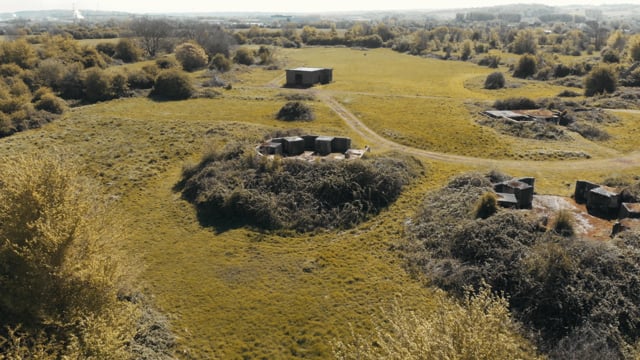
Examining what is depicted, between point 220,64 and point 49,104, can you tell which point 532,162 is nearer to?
point 49,104

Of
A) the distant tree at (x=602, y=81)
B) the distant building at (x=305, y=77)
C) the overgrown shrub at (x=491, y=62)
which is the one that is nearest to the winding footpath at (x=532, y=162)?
the distant tree at (x=602, y=81)

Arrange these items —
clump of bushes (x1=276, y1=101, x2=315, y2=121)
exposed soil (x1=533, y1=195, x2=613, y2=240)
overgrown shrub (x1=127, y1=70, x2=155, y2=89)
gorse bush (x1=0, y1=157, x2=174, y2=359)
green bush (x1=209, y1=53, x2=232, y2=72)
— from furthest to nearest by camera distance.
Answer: green bush (x1=209, y1=53, x2=232, y2=72) → overgrown shrub (x1=127, y1=70, x2=155, y2=89) → clump of bushes (x1=276, y1=101, x2=315, y2=121) → exposed soil (x1=533, y1=195, x2=613, y2=240) → gorse bush (x1=0, y1=157, x2=174, y2=359)

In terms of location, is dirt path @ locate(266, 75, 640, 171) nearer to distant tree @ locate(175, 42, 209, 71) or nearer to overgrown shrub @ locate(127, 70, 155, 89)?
overgrown shrub @ locate(127, 70, 155, 89)

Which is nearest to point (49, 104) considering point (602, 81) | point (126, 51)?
point (126, 51)

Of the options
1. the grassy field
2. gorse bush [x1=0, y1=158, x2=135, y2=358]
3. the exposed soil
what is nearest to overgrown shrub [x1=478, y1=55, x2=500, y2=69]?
the grassy field

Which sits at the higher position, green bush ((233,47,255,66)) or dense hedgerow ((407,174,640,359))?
green bush ((233,47,255,66))

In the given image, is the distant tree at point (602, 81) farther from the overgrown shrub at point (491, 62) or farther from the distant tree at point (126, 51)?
the distant tree at point (126, 51)

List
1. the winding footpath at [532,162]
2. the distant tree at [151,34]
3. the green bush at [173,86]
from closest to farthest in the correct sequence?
the winding footpath at [532,162] → the green bush at [173,86] → the distant tree at [151,34]
